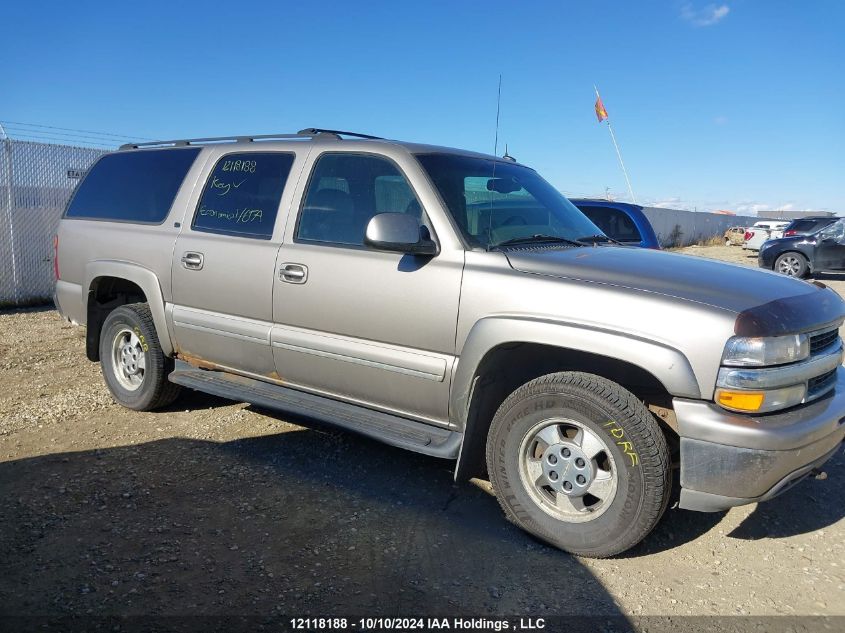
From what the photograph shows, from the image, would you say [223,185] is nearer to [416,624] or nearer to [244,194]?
[244,194]

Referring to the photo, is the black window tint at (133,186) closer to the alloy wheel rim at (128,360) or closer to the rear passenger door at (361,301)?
the alloy wheel rim at (128,360)

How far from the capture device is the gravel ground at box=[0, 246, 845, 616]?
2.99 m

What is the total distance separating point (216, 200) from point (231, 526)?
7.59ft

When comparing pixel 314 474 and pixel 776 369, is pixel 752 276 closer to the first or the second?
pixel 776 369

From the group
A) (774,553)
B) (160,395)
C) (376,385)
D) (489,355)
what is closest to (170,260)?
(160,395)

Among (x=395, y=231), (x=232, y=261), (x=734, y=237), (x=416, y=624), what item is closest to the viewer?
(x=416, y=624)

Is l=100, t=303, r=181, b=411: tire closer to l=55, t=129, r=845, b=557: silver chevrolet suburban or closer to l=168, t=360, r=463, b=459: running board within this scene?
l=55, t=129, r=845, b=557: silver chevrolet suburban

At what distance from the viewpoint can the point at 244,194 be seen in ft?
15.4

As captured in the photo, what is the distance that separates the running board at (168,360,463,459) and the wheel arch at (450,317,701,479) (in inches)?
5.8

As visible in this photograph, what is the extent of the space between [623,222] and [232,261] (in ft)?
17.7

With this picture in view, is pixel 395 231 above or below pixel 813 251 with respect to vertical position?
above

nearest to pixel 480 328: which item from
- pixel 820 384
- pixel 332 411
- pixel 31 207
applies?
pixel 332 411

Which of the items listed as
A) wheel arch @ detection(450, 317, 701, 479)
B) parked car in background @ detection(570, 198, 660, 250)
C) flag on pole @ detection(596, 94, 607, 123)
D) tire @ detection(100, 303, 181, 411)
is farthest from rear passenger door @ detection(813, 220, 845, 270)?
tire @ detection(100, 303, 181, 411)

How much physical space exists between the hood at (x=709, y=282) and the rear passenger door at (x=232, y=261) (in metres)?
1.65
